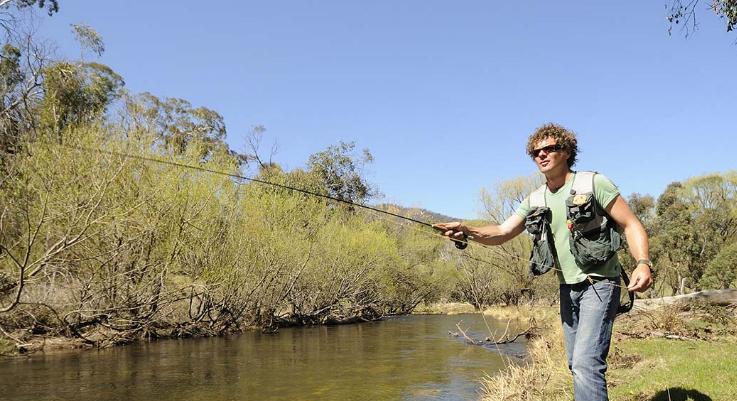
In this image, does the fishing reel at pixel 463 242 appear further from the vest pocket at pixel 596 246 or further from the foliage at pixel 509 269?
the foliage at pixel 509 269

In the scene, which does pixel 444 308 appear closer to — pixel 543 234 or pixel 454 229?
pixel 454 229

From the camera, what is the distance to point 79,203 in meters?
12.9

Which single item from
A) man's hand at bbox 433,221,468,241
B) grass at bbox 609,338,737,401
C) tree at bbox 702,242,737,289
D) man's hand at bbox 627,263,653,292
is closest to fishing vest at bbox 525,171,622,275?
man's hand at bbox 627,263,653,292

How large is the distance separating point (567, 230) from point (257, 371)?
11.1 m

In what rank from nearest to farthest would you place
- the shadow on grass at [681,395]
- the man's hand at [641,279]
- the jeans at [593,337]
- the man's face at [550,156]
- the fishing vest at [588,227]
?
the man's hand at [641,279] → the jeans at [593,337] → the fishing vest at [588,227] → the man's face at [550,156] → the shadow on grass at [681,395]

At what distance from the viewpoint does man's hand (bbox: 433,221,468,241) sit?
4363 millimetres

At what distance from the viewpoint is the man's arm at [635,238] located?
330 cm

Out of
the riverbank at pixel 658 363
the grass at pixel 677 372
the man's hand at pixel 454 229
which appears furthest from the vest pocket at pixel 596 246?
the riverbank at pixel 658 363

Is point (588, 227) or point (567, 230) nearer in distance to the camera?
point (588, 227)

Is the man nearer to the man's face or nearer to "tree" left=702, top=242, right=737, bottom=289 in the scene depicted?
the man's face

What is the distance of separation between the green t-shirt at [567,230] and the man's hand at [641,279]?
0.28 metres

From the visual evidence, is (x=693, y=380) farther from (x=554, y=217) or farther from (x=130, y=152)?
(x=130, y=152)

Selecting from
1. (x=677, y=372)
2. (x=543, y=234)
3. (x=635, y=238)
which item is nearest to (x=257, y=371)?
(x=677, y=372)

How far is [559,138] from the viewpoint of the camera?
3918 millimetres
